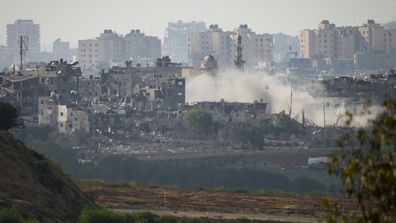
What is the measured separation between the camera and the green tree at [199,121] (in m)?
107

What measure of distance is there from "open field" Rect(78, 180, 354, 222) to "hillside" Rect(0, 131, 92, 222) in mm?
2807

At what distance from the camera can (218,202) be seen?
5150 cm

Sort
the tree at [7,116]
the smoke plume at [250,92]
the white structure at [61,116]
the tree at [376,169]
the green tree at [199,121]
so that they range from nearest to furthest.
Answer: the tree at [376,169] → the tree at [7,116] → the white structure at [61,116] → the green tree at [199,121] → the smoke plume at [250,92]

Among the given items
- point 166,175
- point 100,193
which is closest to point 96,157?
point 166,175

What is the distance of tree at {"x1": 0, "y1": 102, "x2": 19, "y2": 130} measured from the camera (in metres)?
51.4

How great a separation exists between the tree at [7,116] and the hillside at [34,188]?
158 inches

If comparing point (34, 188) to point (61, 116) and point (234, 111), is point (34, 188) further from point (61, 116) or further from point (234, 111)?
point (234, 111)

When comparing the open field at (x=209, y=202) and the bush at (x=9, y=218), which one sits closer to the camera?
the bush at (x=9, y=218)

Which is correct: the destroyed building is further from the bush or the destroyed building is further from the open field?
the bush

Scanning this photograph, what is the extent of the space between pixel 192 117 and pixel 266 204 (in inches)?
2234

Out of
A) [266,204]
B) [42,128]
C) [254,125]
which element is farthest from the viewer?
[254,125]

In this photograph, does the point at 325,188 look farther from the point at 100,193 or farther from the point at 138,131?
the point at 138,131

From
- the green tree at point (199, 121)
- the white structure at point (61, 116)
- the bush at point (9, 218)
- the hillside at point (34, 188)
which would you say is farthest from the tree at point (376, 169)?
the green tree at point (199, 121)

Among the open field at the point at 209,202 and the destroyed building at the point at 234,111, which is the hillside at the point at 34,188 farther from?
the destroyed building at the point at 234,111
